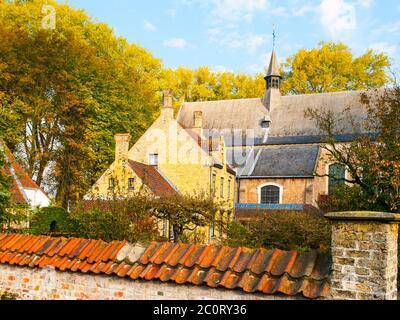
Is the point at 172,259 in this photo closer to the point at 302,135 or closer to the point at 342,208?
the point at 342,208

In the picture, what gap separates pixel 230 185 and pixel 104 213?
70.2 feet

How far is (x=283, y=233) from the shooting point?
52.9ft

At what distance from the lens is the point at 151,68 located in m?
41.2

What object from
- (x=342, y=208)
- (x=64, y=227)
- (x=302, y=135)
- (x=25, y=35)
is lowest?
(x=64, y=227)

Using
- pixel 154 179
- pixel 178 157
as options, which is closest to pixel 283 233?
pixel 154 179

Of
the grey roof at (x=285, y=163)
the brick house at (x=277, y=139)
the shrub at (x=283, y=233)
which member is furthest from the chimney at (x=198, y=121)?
the shrub at (x=283, y=233)

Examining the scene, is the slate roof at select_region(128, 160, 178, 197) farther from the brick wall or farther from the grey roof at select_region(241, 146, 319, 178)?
the brick wall

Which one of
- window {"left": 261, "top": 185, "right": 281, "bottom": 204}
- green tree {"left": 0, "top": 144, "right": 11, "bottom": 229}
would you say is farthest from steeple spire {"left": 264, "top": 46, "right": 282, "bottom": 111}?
green tree {"left": 0, "top": 144, "right": 11, "bottom": 229}

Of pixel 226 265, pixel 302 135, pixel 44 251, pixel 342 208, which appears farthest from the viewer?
pixel 302 135

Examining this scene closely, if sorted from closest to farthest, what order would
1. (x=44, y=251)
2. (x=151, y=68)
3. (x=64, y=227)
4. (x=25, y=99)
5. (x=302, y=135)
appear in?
(x=44, y=251) → (x=64, y=227) → (x=25, y=99) → (x=302, y=135) → (x=151, y=68)

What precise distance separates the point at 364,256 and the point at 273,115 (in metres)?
36.8

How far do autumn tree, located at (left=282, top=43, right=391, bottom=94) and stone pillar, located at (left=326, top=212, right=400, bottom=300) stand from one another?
43177mm

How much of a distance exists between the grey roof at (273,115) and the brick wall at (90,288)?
32834 mm
